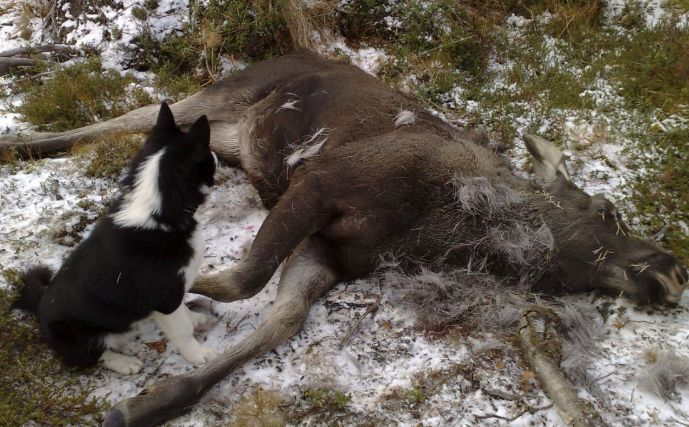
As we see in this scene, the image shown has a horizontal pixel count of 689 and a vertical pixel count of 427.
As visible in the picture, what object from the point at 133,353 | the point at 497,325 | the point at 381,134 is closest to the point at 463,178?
the point at 381,134

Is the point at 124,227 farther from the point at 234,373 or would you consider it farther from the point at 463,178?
the point at 463,178

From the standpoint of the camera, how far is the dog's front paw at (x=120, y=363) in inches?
120

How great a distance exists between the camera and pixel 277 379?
306cm

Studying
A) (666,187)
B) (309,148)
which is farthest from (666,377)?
(309,148)

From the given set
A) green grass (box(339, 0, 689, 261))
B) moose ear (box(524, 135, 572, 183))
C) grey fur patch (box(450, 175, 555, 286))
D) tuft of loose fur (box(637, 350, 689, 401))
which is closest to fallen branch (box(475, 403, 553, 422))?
tuft of loose fur (box(637, 350, 689, 401))

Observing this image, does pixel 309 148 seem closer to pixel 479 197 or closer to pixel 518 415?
pixel 479 197

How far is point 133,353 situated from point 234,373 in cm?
67

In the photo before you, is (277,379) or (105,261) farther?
(277,379)

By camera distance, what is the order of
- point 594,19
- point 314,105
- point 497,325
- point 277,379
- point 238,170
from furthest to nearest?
point 594,19 → point 238,170 → point 314,105 → point 497,325 → point 277,379


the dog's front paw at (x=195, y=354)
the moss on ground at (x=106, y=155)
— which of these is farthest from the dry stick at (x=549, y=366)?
the moss on ground at (x=106, y=155)

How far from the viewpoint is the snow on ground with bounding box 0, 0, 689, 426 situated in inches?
113

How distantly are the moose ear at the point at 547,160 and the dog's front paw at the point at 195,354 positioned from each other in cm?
275

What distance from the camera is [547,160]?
395cm

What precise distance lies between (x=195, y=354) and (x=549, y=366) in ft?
6.98
